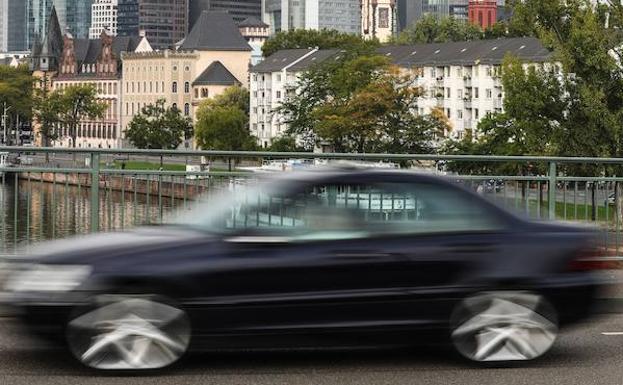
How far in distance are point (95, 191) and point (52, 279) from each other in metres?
5.26

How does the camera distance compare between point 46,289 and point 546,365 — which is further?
point 546,365

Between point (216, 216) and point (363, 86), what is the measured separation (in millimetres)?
100690

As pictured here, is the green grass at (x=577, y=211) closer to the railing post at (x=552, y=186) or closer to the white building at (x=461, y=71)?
the railing post at (x=552, y=186)

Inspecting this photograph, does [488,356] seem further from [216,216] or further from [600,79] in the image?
[600,79]

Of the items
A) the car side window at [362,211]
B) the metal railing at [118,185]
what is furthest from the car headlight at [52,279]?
the metal railing at [118,185]

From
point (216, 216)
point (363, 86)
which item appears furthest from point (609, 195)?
point (363, 86)

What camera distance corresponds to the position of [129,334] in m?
9.95

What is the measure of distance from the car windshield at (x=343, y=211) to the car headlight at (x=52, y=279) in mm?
899

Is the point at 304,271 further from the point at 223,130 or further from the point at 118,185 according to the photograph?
the point at 223,130

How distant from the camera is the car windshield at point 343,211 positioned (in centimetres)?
1030

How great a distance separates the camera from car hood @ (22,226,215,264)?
10.0 m

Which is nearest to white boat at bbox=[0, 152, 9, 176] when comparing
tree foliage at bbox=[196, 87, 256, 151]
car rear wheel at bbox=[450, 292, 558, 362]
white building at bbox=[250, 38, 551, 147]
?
car rear wheel at bbox=[450, 292, 558, 362]

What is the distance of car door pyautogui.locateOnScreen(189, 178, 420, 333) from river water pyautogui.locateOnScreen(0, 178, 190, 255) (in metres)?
4.69

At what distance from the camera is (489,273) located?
34.2ft
